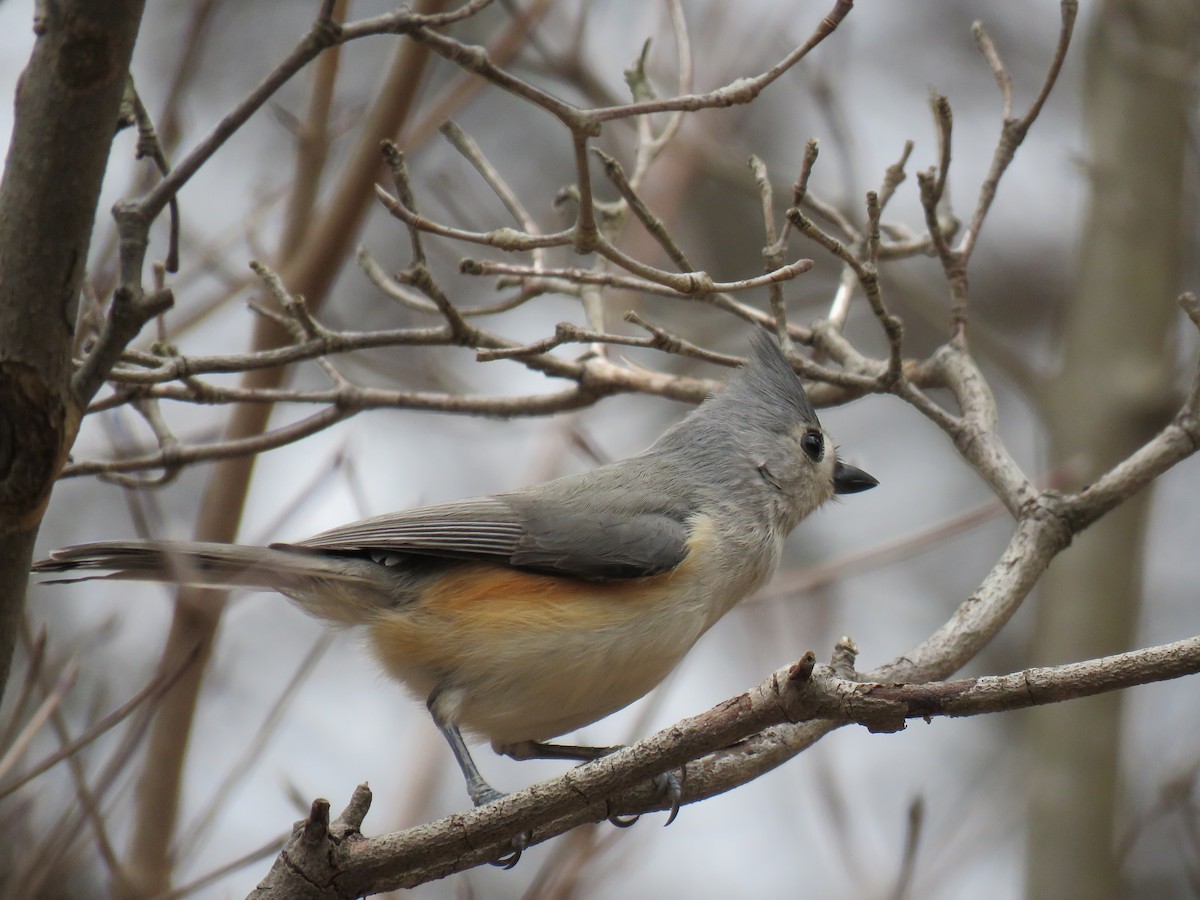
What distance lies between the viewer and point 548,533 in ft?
9.13

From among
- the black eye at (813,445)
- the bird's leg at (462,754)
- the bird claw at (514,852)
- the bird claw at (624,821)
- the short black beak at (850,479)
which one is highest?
the black eye at (813,445)

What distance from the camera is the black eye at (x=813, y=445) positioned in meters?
3.19

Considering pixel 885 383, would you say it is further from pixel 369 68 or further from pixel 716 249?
pixel 369 68

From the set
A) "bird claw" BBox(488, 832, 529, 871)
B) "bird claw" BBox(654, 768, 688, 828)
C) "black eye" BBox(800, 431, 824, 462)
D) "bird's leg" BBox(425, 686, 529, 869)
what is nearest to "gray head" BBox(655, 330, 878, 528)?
"black eye" BBox(800, 431, 824, 462)

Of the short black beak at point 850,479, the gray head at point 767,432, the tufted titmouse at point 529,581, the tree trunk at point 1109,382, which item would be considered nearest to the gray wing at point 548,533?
the tufted titmouse at point 529,581

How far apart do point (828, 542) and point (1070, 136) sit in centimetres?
254

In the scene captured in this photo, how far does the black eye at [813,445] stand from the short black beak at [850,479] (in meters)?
0.09

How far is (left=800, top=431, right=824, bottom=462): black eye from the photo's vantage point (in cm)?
319

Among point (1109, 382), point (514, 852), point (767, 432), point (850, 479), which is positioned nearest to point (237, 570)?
point (514, 852)

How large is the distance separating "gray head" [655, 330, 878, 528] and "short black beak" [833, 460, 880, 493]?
79mm

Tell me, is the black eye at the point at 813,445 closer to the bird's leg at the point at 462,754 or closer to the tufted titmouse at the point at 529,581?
the tufted titmouse at the point at 529,581

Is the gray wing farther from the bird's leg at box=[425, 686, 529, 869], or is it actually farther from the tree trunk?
the tree trunk

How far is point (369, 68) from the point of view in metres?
7.06

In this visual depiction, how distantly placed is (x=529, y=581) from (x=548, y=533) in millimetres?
144
